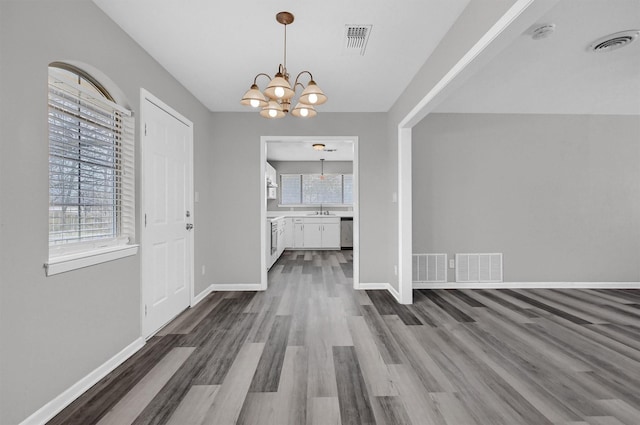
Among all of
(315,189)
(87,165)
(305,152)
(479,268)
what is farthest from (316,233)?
(87,165)

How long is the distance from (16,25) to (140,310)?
6.72 feet

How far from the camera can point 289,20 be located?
2.20 m

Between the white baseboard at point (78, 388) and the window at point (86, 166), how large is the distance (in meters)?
0.80

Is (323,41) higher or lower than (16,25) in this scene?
higher

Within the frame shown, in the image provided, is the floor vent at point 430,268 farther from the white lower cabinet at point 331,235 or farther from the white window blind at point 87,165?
the white lower cabinet at point 331,235

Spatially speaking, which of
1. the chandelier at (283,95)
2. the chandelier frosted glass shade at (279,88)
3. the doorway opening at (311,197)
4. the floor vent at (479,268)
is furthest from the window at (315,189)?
the chandelier frosted glass shade at (279,88)

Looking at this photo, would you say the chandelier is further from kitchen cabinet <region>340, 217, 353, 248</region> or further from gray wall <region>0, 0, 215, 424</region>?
kitchen cabinet <region>340, 217, 353, 248</region>

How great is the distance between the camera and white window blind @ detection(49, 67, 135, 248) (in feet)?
5.90

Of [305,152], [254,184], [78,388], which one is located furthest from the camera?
[305,152]

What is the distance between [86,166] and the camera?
202cm

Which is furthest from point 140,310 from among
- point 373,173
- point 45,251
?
point 373,173

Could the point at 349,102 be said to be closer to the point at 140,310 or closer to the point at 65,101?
the point at 65,101

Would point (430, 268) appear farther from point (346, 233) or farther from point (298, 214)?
point (298, 214)

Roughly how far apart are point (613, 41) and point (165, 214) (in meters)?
4.25
